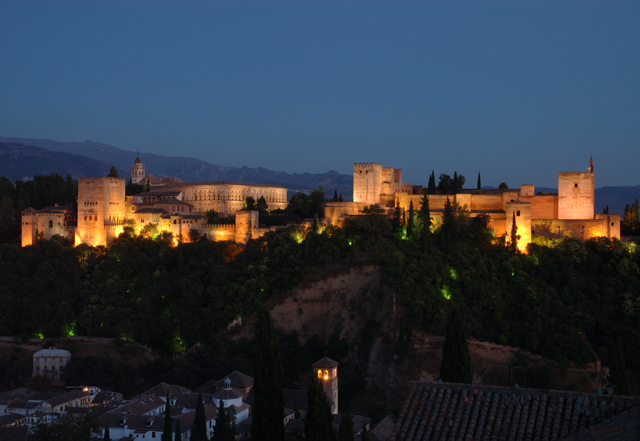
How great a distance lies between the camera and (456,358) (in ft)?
81.6

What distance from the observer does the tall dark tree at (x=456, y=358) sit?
24547 millimetres

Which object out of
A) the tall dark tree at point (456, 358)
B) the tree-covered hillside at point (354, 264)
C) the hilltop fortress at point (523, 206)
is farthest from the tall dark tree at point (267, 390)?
the hilltop fortress at point (523, 206)

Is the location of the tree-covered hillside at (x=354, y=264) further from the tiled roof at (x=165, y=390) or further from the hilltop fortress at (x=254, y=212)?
the tiled roof at (x=165, y=390)

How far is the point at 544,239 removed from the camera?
141 feet

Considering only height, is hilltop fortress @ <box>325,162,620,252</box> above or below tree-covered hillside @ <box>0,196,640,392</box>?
above

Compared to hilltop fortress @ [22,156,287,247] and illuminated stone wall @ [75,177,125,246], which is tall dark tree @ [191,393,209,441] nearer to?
hilltop fortress @ [22,156,287,247]

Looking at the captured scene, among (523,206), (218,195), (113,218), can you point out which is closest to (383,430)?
(523,206)

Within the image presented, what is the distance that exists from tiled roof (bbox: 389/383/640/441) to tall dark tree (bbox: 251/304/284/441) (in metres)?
7.70

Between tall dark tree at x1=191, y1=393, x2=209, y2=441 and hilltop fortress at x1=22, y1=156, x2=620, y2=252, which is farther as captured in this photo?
hilltop fortress at x1=22, y1=156, x2=620, y2=252

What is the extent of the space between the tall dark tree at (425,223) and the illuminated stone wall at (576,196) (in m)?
8.96

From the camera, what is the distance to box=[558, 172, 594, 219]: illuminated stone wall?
145 ft

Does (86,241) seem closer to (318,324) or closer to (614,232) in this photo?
(318,324)

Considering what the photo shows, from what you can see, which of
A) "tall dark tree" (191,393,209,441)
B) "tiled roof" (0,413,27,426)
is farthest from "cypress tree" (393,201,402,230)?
"tiled roof" (0,413,27,426)

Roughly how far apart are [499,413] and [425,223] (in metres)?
30.2
